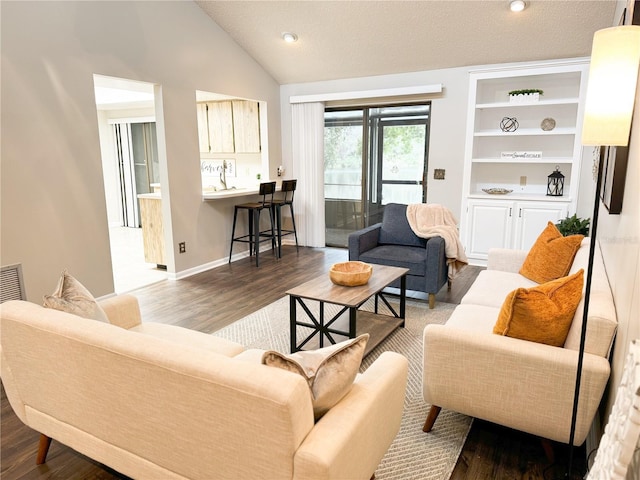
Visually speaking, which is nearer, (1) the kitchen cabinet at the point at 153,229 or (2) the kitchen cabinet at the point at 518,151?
(2) the kitchen cabinet at the point at 518,151

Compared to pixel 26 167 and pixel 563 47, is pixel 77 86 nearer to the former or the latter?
pixel 26 167

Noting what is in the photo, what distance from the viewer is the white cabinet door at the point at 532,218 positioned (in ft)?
16.3

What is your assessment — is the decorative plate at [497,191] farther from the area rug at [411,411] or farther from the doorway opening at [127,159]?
the doorway opening at [127,159]

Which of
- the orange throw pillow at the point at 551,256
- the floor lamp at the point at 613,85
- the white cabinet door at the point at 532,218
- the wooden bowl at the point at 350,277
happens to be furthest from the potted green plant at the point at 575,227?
the floor lamp at the point at 613,85

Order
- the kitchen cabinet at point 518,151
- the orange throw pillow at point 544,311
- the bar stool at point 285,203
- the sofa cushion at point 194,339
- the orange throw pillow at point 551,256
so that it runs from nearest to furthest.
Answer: the orange throw pillow at point 544,311 < the sofa cushion at point 194,339 < the orange throw pillow at point 551,256 < the kitchen cabinet at point 518,151 < the bar stool at point 285,203

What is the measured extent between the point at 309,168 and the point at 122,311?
4416 millimetres

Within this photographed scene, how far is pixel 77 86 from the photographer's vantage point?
12.2ft

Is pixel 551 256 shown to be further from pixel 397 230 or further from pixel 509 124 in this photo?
pixel 509 124

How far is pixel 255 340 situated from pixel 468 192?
345cm

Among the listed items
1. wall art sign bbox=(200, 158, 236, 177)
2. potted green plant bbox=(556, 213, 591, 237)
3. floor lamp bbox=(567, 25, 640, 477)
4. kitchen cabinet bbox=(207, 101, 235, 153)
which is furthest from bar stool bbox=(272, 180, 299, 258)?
floor lamp bbox=(567, 25, 640, 477)

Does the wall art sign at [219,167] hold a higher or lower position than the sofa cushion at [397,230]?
higher

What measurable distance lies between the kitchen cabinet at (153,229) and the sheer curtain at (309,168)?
2186 millimetres

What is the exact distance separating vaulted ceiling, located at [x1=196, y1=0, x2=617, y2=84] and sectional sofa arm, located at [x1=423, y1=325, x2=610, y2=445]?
3666 mm

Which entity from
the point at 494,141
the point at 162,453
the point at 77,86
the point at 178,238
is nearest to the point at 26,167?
the point at 77,86
